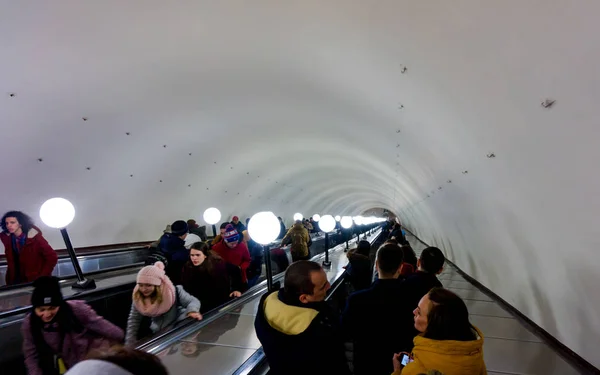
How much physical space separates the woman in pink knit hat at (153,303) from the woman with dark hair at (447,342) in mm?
2450

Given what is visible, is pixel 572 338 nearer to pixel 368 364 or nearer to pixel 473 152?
pixel 473 152

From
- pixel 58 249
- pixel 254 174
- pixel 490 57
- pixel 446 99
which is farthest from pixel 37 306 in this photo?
pixel 254 174

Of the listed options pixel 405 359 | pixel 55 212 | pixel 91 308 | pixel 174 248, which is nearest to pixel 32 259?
pixel 55 212

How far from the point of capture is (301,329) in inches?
77.2

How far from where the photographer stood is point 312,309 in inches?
80.6

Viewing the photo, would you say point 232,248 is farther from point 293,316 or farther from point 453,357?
point 453,357

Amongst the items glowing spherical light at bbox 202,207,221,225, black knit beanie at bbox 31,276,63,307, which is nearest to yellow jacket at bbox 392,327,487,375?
black knit beanie at bbox 31,276,63,307

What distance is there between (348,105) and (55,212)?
5418mm

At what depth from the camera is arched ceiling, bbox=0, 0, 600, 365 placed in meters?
2.92

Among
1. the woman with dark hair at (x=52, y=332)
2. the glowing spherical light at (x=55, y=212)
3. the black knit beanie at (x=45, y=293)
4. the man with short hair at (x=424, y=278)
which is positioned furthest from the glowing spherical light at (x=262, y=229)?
the glowing spherical light at (x=55, y=212)

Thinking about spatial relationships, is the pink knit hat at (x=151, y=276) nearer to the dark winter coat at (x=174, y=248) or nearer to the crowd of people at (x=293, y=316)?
the crowd of people at (x=293, y=316)

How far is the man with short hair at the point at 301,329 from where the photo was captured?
1.96 m

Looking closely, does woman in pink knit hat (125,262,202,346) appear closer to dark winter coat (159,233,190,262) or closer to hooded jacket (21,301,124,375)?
hooded jacket (21,301,124,375)

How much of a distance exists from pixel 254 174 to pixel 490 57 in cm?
1193
